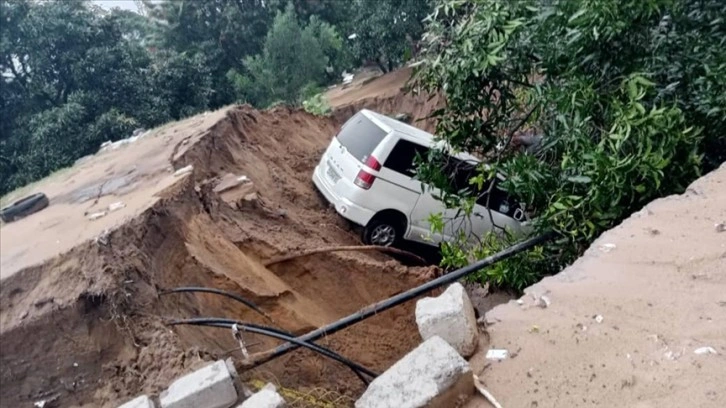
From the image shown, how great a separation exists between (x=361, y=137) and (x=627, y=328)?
20.4ft

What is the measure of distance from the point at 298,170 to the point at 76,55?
1060 centimetres

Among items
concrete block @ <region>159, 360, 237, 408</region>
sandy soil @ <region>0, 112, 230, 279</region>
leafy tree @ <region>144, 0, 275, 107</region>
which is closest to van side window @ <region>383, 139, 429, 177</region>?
sandy soil @ <region>0, 112, 230, 279</region>

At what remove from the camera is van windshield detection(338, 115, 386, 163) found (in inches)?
355

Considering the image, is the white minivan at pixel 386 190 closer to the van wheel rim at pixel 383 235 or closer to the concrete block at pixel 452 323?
the van wheel rim at pixel 383 235

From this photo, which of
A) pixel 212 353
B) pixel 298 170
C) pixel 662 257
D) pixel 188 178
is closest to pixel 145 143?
pixel 298 170

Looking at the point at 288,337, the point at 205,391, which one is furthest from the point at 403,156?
the point at 205,391

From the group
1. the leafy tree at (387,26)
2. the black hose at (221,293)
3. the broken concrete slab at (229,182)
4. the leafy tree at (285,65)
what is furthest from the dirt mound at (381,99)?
the black hose at (221,293)

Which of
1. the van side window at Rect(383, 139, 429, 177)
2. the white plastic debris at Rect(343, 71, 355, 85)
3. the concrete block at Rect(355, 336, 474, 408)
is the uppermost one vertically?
the concrete block at Rect(355, 336, 474, 408)

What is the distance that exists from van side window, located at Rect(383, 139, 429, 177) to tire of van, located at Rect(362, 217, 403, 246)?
77cm

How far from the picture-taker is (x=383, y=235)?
30.8 feet

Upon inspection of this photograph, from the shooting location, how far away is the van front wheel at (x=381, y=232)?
364 inches

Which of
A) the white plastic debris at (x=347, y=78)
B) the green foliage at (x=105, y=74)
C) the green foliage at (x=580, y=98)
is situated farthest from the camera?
the white plastic debris at (x=347, y=78)

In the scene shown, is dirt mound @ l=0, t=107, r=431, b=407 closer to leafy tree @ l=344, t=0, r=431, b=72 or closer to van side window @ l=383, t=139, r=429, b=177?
van side window @ l=383, t=139, r=429, b=177

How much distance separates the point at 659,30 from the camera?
19.2 ft
